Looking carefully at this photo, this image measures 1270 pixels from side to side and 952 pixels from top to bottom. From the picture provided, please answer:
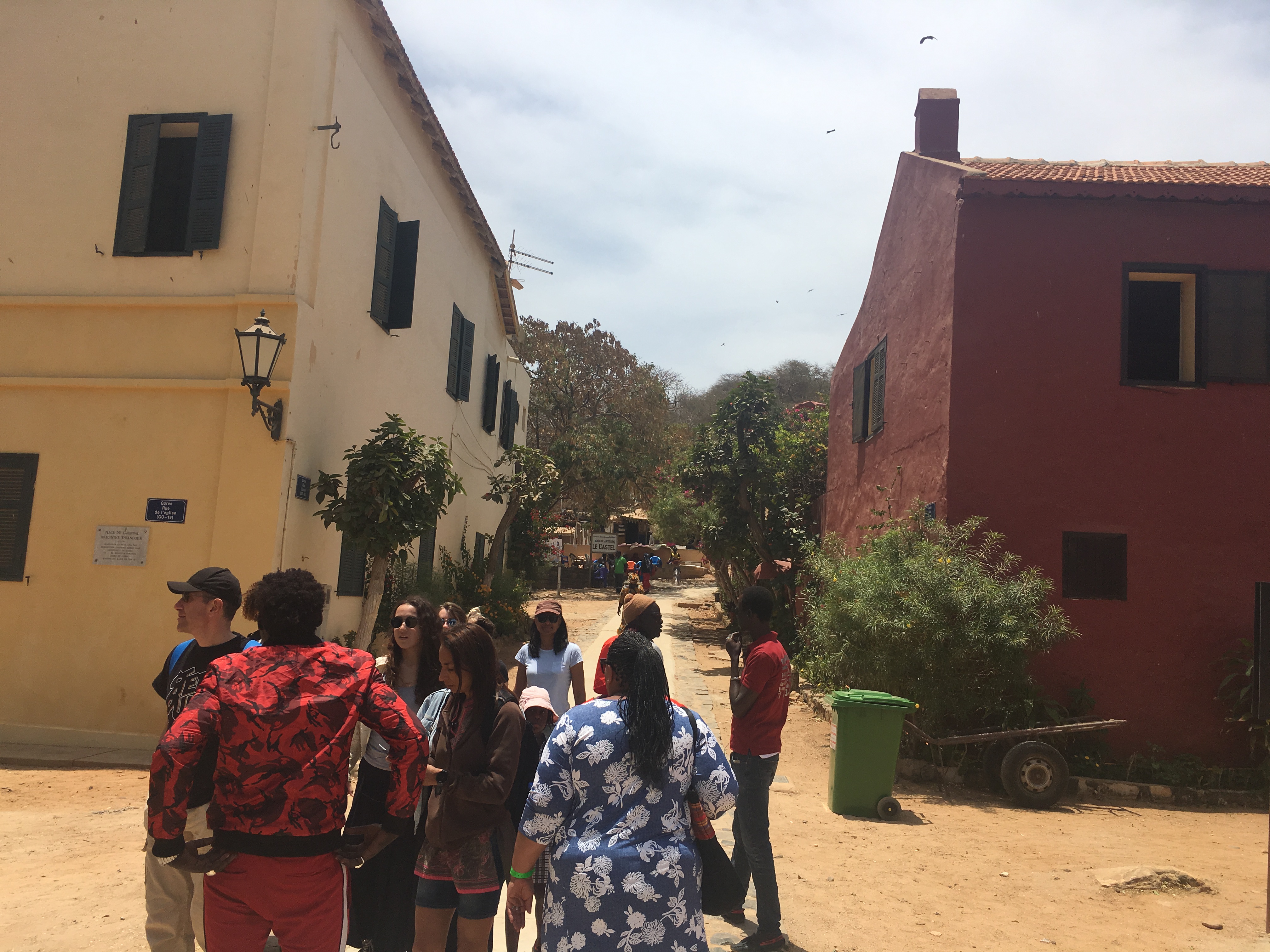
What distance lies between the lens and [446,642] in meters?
3.42

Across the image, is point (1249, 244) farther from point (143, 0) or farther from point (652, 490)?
point (652, 490)

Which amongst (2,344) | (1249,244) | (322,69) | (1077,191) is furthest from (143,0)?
(1249,244)

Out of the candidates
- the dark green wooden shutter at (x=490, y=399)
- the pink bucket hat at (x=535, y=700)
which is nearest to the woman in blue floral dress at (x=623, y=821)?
the pink bucket hat at (x=535, y=700)

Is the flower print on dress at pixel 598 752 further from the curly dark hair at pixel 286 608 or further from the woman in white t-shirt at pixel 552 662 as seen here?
the woman in white t-shirt at pixel 552 662

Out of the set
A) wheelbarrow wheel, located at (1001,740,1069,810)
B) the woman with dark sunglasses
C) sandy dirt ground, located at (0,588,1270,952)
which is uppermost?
the woman with dark sunglasses

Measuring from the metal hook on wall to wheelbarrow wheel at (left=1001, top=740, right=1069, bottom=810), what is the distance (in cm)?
884

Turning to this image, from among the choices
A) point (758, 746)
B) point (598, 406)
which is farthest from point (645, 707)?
point (598, 406)

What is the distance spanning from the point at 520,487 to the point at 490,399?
7.47 feet

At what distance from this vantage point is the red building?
9.49 meters

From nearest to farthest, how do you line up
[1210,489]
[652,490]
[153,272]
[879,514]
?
1. [153,272]
2. [1210,489]
3. [879,514]
4. [652,490]

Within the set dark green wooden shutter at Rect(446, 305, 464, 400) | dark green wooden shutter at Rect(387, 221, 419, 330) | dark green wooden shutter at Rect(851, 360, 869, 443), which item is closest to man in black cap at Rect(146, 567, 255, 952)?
dark green wooden shutter at Rect(387, 221, 419, 330)

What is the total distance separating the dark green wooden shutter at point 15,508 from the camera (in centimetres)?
866

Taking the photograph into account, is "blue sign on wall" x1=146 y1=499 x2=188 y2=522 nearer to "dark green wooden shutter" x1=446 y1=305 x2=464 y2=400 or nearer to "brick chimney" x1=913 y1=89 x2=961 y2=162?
"dark green wooden shutter" x1=446 y1=305 x2=464 y2=400

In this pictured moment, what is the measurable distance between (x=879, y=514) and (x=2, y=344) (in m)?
10.5
